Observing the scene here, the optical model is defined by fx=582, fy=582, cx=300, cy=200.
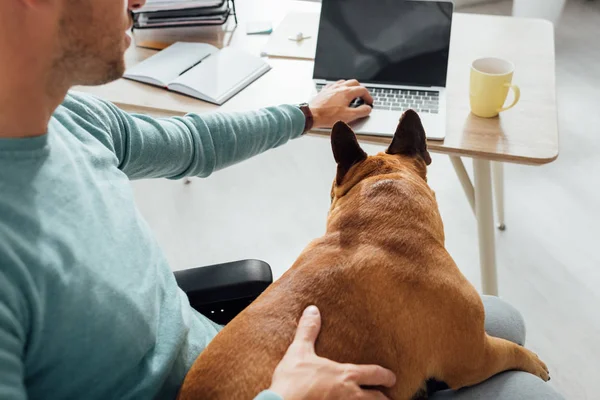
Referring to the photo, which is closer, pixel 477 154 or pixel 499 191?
pixel 477 154

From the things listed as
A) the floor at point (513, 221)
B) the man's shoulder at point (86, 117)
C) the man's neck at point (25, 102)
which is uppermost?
the man's neck at point (25, 102)

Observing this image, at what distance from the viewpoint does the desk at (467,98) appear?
1.30 metres

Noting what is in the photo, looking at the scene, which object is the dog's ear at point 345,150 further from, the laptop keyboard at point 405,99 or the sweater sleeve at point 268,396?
the sweater sleeve at point 268,396

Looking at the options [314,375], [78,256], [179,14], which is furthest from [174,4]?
[314,375]

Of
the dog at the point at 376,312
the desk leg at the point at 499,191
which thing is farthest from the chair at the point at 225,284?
the desk leg at the point at 499,191

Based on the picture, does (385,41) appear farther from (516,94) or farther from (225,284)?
(225,284)

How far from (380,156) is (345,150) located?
0.23 feet

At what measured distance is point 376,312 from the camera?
0.93m

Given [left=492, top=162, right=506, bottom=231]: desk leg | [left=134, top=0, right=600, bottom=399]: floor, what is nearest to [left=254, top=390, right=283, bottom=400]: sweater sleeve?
[left=134, top=0, right=600, bottom=399]: floor

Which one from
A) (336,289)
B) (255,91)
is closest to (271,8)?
(255,91)

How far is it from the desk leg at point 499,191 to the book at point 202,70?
970 mm

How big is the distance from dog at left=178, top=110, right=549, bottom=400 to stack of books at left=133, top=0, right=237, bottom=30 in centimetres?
95

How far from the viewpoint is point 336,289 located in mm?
941

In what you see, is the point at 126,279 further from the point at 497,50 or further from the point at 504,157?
the point at 497,50
